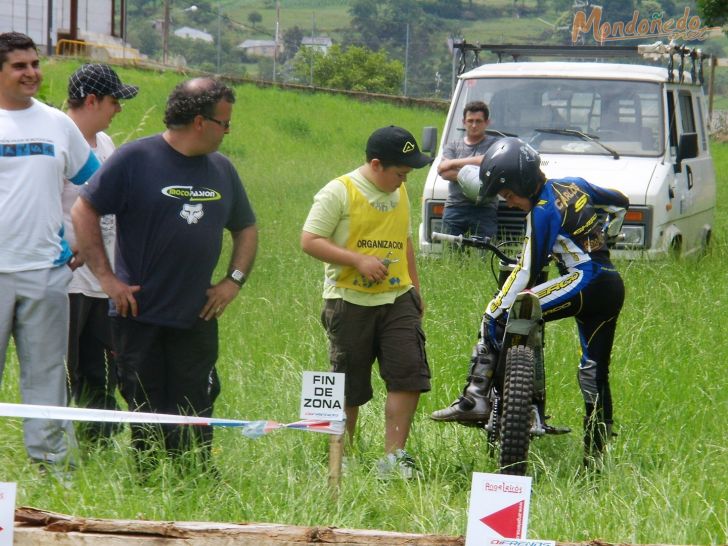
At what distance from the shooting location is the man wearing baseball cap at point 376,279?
579 cm

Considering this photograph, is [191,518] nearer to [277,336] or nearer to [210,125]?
[210,125]

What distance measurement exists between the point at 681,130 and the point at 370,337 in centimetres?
647

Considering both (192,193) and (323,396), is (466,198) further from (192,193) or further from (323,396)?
(323,396)

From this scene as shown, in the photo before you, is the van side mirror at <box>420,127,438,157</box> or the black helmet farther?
the van side mirror at <box>420,127,438,157</box>

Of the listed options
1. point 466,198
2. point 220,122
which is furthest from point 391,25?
point 220,122

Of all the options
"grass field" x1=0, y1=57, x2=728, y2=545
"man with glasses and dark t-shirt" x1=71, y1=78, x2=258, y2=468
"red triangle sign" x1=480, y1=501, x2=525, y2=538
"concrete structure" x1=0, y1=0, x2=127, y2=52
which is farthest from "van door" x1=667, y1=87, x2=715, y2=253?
"concrete structure" x1=0, y1=0, x2=127, y2=52

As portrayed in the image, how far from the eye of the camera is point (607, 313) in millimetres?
5758

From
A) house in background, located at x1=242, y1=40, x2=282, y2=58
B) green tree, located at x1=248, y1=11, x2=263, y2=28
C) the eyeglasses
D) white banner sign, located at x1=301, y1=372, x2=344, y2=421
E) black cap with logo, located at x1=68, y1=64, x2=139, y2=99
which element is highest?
green tree, located at x1=248, y1=11, x2=263, y2=28

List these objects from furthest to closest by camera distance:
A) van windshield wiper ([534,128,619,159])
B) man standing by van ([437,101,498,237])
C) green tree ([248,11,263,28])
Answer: green tree ([248,11,263,28]) < van windshield wiper ([534,128,619,159]) < man standing by van ([437,101,498,237])

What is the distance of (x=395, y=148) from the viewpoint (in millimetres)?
5738

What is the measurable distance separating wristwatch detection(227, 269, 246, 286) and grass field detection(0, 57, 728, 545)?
0.78 m

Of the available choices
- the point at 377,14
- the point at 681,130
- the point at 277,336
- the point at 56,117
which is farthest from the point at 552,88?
the point at 377,14

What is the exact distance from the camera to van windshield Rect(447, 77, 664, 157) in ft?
36.4

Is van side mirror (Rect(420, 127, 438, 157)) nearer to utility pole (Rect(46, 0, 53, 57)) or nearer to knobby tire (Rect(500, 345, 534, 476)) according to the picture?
knobby tire (Rect(500, 345, 534, 476))
